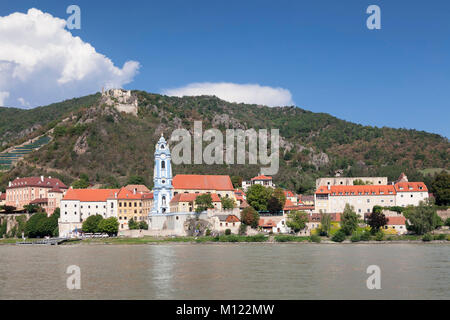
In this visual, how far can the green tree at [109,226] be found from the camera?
3159 inches

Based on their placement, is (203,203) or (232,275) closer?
(232,275)

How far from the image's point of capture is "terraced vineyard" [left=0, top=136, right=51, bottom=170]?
140m

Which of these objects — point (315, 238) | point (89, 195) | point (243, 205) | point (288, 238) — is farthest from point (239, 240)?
point (89, 195)

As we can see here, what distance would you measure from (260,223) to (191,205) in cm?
992

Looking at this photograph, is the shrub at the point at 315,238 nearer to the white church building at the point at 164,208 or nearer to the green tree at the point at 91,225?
the white church building at the point at 164,208

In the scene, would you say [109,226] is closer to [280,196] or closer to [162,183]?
[162,183]

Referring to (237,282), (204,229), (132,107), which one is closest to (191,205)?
(204,229)

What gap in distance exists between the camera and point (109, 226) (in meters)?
80.4

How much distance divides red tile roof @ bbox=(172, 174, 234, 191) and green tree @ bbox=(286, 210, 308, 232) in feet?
53.6

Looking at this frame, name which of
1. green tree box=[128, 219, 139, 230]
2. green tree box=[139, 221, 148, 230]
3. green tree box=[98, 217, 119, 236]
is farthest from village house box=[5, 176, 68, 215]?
green tree box=[139, 221, 148, 230]

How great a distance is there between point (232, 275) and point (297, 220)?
133 ft

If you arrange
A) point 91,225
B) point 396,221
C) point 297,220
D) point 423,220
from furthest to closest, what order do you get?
point 91,225 → point 297,220 → point 396,221 → point 423,220

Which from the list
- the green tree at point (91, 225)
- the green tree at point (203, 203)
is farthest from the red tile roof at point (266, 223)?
the green tree at point (91, 225)
